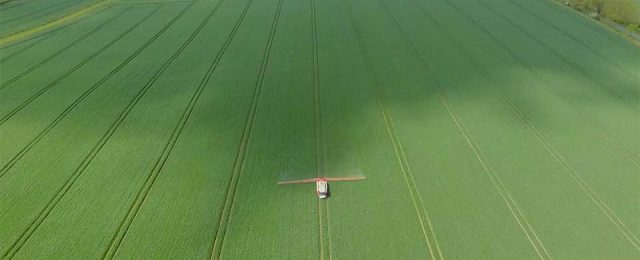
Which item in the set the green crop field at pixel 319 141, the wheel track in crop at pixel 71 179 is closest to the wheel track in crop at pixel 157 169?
the green crop field at pixel 319 141

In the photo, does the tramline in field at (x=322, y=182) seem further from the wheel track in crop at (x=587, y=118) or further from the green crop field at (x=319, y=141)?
the wheel track in crop at (x=587, y=118)

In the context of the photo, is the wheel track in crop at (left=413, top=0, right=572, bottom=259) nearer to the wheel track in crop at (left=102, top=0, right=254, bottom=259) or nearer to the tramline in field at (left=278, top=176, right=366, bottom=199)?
the tramline in field at (left=278, top=176, right=366, bottom=199)

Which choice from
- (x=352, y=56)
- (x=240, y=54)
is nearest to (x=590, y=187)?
(x=352, y=56)

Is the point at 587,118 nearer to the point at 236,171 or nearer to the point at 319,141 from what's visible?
the point at 319,141

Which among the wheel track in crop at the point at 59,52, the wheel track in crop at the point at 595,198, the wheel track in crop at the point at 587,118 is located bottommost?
the wheel track in crop at the point at 595,198

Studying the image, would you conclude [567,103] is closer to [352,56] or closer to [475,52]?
[475,52]

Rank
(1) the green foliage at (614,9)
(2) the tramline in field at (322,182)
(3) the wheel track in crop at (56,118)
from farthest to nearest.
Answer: (1) the green foliage at (614,9), (3) the wheel track in crop at (56,118), (2) the tramline in field at (322,182)

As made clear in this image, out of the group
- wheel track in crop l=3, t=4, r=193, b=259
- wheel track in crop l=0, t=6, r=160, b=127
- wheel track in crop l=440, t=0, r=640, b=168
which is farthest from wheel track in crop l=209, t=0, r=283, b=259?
wheel track in crop l=440, t=0, r=640, b=168

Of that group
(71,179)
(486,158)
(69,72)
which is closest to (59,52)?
(69,72)

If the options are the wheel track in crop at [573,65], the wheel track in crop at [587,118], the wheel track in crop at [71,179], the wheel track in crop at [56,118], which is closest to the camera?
the wheel track in crop at [71,179]
